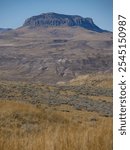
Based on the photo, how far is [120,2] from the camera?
6.74 feet

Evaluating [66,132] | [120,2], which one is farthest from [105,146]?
[120,2]

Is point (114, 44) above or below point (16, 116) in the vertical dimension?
above

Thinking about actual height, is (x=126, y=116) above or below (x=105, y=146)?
above

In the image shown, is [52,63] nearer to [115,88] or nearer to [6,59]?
[6,59]

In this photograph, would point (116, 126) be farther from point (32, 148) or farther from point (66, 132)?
point (66, 132)

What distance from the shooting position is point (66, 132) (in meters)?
3.71

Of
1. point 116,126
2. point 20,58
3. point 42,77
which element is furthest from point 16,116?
point 20,58

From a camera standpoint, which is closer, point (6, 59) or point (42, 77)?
point (42, 77)

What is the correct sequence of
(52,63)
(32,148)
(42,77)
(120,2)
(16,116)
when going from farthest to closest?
(52,63), (42,77), (16,116), (32,148), (120,2)

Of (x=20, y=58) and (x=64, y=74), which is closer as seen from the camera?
(x=64, y=74)

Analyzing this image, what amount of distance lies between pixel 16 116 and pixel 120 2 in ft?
35.7

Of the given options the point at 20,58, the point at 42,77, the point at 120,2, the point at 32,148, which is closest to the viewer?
the point at 120,2

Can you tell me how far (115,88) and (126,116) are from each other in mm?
155

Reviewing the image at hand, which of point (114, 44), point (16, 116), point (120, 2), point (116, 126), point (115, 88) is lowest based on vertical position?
point (16, 116)
